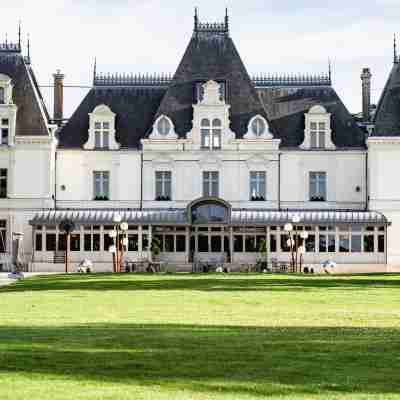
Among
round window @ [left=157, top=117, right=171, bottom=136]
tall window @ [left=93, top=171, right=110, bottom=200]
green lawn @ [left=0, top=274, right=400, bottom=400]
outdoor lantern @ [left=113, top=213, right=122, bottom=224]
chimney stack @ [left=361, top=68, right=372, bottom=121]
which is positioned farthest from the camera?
chimney stack @ [left=361, top=68, right=372, bottom=121]

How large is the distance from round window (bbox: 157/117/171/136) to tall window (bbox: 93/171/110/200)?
3.68m

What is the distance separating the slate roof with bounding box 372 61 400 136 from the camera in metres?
58.6

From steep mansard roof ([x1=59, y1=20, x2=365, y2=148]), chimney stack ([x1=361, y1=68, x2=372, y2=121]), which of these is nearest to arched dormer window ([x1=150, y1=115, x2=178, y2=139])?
steep mansard roof ([x1=59, y1=20, x2=365, y2=148])

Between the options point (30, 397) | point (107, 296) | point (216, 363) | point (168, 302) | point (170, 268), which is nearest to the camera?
point (30, 397)

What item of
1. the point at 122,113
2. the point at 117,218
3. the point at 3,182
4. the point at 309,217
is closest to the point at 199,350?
the point at 117,218

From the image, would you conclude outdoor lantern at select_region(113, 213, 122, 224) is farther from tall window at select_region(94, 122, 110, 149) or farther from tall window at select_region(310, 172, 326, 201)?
tall window at select_region(310, 172, 326, 201)

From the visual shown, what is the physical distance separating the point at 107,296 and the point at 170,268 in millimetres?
30533

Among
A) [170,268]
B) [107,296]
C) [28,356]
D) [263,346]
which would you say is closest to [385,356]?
[263,346]

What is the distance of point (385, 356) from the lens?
1238cm

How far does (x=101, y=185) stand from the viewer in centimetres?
6012

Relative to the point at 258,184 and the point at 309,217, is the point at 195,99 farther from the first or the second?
the point at 309,217

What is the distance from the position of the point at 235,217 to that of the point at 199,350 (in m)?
45.2

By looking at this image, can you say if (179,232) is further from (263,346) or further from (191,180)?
(263,346)

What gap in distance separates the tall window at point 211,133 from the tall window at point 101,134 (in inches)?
203
